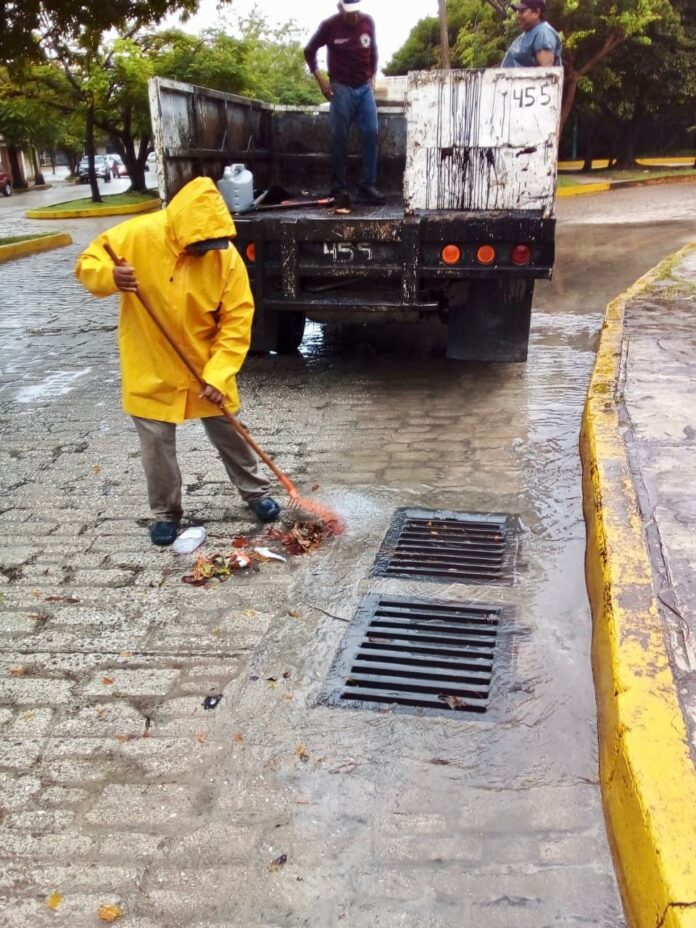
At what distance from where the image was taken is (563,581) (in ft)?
11.7

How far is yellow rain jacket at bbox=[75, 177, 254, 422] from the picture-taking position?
11.8 ft

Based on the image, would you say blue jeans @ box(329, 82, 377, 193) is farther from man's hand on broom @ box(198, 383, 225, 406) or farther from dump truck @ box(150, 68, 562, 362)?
man's hand on broom @ box(198, 383, 225, 406)

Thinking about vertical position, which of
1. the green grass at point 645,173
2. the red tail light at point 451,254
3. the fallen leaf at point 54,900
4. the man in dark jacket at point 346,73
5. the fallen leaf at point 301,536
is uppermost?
the man in dark jacket at point 346,73

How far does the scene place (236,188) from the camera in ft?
21.6

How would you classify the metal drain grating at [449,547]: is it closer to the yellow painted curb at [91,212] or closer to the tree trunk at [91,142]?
the yellow painted curb at [91,212]

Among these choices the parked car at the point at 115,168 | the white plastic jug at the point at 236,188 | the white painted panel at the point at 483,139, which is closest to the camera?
the white painted panel at the point at 483,139

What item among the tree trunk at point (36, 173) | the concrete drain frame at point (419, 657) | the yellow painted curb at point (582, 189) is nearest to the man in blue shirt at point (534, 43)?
the concrete drain frame at point (419, 657)

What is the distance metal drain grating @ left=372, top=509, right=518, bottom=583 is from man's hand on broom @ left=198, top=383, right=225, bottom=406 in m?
0.97

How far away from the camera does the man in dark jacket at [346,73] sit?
675 cm

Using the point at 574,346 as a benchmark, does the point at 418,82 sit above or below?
above

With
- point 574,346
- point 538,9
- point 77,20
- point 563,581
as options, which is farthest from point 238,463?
point 77,20

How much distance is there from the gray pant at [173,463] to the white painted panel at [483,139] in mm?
2373

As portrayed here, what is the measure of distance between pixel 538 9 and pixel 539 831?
6.72m

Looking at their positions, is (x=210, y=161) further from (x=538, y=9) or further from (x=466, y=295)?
(x=538, y=9)
